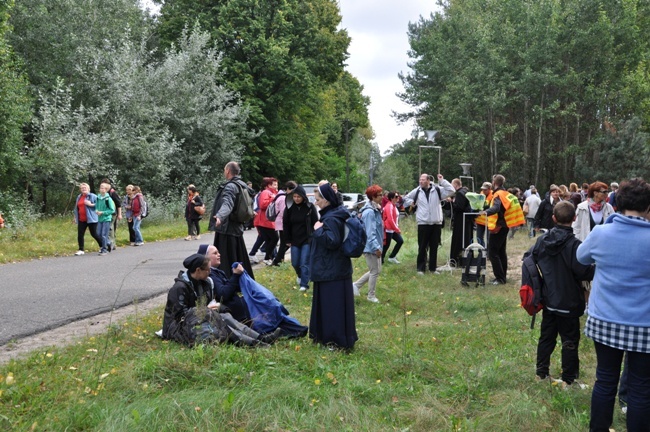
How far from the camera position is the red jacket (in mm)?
13492

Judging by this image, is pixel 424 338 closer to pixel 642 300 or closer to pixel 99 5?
pixel 642 300

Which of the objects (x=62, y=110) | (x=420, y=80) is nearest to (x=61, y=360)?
(x=62, y=110)

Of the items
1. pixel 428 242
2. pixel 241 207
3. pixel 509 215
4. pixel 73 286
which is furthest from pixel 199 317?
pixel 428 242

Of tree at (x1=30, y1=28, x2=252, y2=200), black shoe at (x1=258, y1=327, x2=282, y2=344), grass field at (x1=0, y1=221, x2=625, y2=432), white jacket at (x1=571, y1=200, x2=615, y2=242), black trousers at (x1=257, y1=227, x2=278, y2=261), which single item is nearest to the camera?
grass field at (x1=0, y1=221, x2=625, y2=432)

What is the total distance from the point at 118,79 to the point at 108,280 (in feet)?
60.0

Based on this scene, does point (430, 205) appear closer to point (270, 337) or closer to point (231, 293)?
point (231, 293)

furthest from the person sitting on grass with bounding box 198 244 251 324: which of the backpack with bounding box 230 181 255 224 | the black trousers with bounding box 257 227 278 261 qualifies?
the black trousers with bounding box 257 227 278 261

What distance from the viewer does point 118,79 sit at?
27281mm

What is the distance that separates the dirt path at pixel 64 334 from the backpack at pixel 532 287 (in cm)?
419

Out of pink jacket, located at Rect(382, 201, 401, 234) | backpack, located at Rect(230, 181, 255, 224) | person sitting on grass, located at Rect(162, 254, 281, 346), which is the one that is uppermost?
backpack, located at Rect(230, 181, 255, 224)

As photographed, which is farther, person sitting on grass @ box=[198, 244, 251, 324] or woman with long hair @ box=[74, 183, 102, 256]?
woman with long hair @ box=[74, 183, 102, 256]

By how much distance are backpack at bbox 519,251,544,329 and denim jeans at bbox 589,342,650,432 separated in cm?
123

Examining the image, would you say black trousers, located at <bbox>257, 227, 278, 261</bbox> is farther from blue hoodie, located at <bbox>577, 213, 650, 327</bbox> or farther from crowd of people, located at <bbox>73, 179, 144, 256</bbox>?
blue hoodie, located at <bbox>577, 213, 650, 327</bbox>

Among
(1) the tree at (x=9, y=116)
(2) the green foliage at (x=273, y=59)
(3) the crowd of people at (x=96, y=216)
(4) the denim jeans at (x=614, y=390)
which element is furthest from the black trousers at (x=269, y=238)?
(2) the green foliage at (x=273, y=59)
